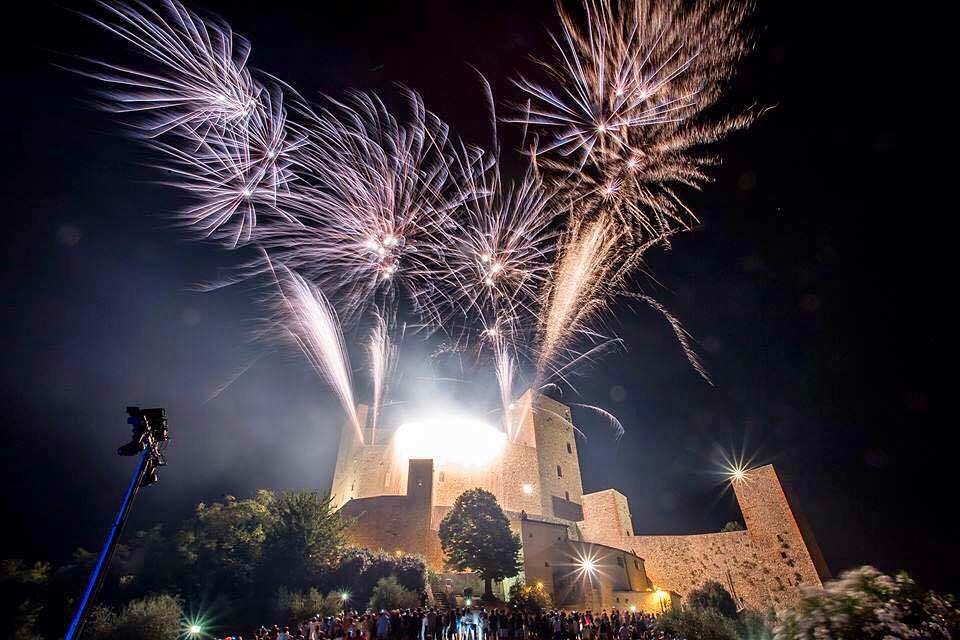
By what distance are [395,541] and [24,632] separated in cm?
1746

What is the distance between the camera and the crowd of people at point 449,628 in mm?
12133

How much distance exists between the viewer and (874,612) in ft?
13.1

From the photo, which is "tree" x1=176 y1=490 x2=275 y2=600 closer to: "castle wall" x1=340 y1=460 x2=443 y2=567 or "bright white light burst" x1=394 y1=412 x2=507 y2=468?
"castle wall" x1=340 y1=460 x2=443 y2=567

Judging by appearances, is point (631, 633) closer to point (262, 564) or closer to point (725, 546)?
point (725, 546)

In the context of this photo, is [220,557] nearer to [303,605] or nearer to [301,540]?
[301,540]

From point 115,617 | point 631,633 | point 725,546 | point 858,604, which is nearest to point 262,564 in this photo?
point 115,617

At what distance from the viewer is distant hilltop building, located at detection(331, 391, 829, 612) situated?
67.5ft

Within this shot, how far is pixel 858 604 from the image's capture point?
4.15m

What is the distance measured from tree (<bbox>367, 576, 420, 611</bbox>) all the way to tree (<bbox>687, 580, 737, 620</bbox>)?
1401 centimetres

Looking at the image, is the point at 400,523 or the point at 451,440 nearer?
the point at 400,523

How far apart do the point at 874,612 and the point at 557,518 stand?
3232cm

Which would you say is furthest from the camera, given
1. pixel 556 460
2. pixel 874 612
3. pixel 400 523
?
pixel 556 460

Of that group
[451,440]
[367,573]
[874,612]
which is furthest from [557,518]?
[874,612]

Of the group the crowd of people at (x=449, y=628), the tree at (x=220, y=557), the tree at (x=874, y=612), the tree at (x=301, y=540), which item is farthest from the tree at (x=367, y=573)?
the tree at (x=874, y=612)
